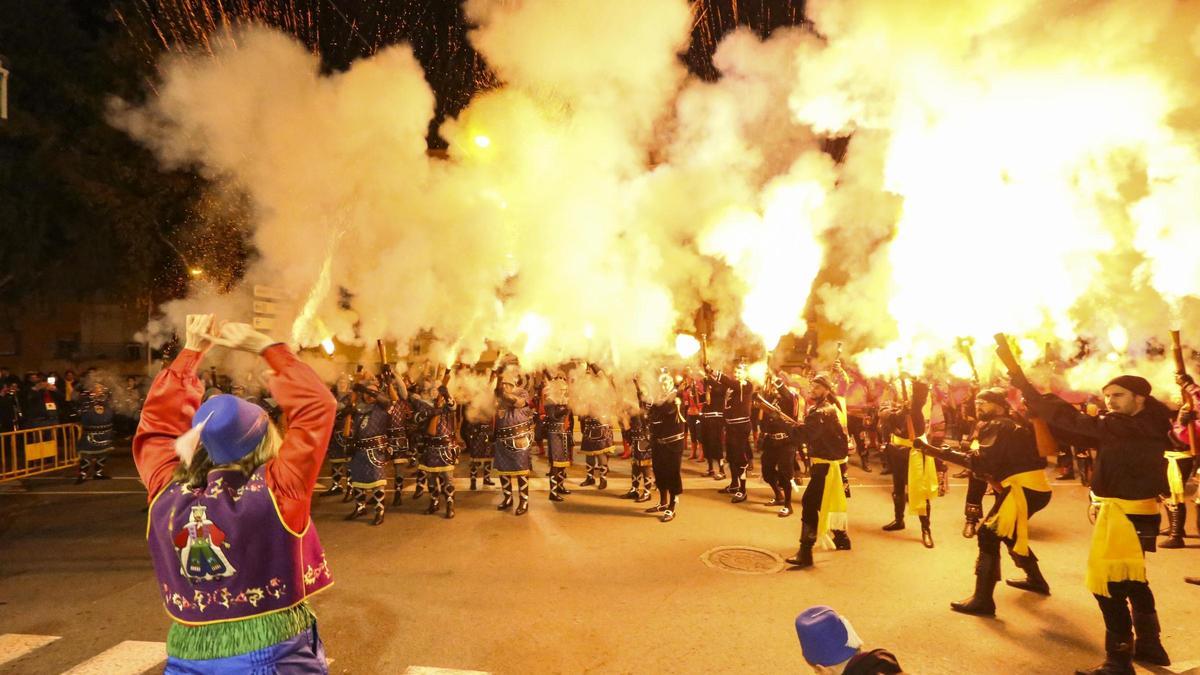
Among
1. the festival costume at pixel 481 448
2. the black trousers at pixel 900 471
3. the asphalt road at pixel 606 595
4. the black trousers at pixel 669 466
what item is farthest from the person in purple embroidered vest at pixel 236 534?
the festival costume at pixel 481 448

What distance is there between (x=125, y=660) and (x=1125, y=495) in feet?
24.2

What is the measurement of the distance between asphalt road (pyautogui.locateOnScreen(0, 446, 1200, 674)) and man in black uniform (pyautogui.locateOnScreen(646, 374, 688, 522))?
384 mm

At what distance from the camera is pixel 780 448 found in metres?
8.88

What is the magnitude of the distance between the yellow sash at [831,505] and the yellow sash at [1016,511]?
1.47 metres

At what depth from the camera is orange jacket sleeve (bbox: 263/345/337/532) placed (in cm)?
241

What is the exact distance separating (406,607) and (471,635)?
2.93ft

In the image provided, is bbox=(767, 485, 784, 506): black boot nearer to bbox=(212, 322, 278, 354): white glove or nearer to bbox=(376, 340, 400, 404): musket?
bbox=(376, 340, 400, 404): musket

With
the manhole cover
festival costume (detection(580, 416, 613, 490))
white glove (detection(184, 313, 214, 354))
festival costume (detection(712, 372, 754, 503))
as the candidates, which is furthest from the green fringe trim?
festival costume (detection(580, 416, 613, 490))

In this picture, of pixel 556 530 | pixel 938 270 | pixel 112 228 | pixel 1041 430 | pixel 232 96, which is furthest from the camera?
pixel 112 228

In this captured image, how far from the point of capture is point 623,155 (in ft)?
40.9

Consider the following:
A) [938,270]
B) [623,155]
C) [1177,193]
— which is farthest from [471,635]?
[623,155]

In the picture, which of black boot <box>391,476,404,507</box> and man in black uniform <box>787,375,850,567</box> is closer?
man in black uniform <box>787,375,850,567</box>

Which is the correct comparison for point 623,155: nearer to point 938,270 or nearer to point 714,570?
point 938,270

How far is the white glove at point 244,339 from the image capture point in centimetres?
267
